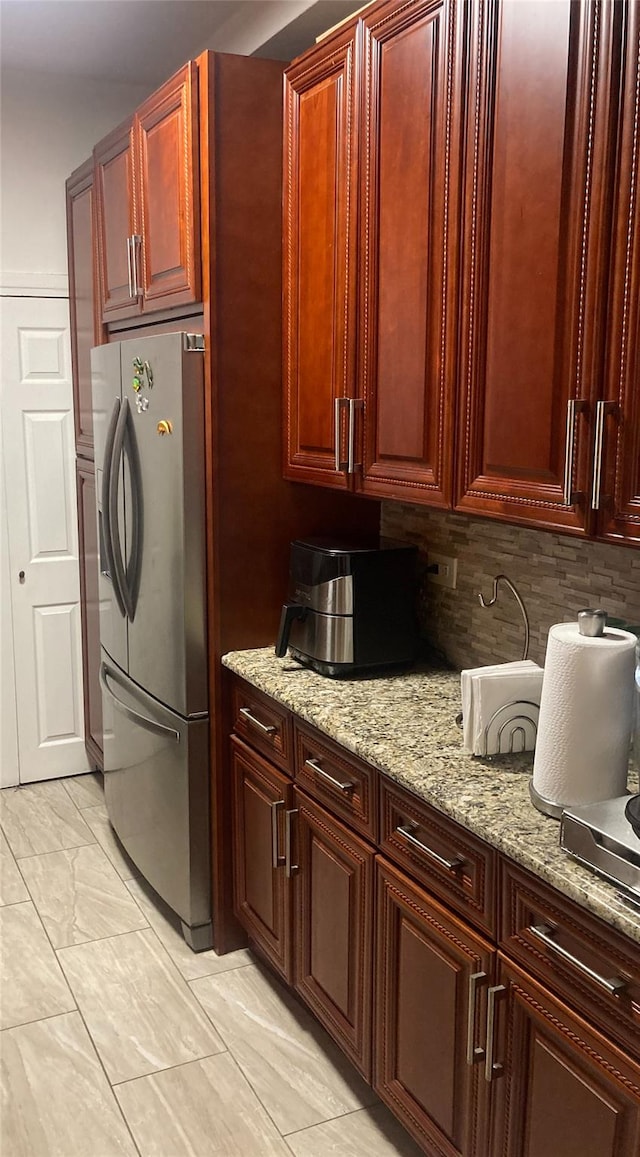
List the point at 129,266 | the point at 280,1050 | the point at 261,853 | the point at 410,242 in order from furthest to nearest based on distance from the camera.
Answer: the point at 129,266 < the point at 261,853 < the point at 280,1050 < the point at 410,242

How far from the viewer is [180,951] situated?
9.21 ft

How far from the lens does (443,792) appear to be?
1712 mm

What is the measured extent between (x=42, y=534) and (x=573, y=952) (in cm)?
290

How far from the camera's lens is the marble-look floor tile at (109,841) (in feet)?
10.8

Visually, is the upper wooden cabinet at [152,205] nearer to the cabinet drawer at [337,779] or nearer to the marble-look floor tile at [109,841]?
the cabinet drawer at [337,779]

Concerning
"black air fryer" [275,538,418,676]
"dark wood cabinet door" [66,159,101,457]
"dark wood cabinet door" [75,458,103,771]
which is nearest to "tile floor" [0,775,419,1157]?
"dark wood cabinet door" [75,458,103,771]

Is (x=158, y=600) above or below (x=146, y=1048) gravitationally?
above

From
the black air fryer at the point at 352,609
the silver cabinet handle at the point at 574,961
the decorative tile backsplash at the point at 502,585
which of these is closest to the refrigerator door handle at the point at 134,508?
the black air fryer at the point at 352,609

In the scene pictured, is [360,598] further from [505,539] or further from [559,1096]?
[559,1096]

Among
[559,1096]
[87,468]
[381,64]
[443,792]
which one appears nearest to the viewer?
[559,1096]

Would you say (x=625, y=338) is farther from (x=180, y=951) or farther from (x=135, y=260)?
(x=180, y=951)

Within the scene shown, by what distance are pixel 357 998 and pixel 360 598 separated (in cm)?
91

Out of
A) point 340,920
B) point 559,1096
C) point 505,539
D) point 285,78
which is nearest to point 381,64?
point 285,78

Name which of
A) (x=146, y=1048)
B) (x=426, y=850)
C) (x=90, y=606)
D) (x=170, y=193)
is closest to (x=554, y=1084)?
(x=426, y=850)
